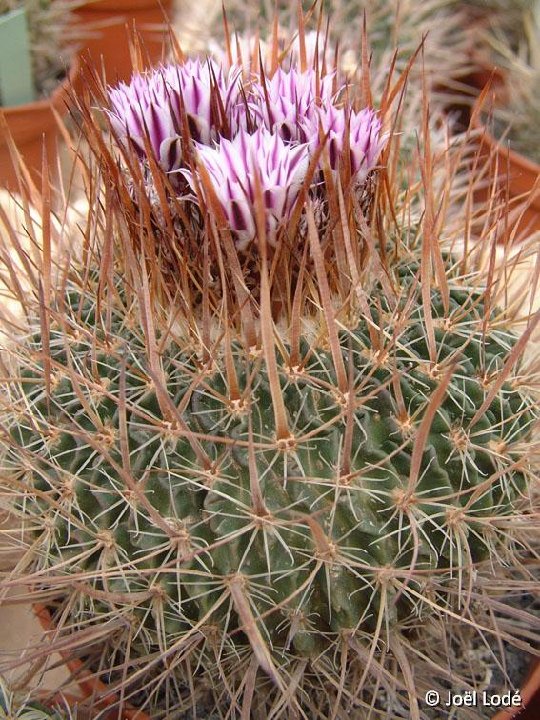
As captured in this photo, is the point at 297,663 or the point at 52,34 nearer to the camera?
the point at 297,663

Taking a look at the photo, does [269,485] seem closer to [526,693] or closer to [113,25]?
[526,693]

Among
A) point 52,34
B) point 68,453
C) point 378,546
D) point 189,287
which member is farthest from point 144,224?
point 52,34

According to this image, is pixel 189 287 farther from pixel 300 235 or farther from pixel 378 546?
pixel 378 546

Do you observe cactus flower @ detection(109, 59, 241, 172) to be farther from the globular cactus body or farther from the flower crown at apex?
the globular cactus body

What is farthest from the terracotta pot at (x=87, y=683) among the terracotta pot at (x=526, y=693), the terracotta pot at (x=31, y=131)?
the terracotta pot at (x=31, y=131)

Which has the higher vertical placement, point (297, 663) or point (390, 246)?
point (390, 246)

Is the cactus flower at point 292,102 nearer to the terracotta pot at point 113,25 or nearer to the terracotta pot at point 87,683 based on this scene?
the terracotta pot at point 87,683

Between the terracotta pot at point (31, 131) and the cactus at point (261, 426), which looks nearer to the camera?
the cactus at point (261, 426)

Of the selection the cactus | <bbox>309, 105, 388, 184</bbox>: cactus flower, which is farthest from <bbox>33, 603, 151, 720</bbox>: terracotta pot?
<bbox>309, 105, 388, 184</bbox>: cactus flower
